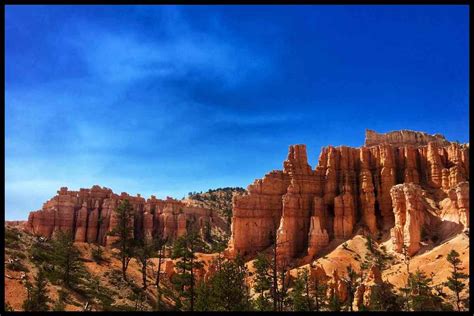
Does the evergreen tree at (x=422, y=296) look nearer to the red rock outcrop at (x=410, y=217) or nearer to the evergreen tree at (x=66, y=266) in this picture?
the red rock outcrop at (x=410, y=217)

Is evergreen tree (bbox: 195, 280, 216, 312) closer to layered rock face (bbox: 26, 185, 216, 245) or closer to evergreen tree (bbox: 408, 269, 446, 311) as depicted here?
evergreen tree (bbox: 408, 269, 446, 311)

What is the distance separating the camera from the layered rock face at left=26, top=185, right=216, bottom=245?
326ft

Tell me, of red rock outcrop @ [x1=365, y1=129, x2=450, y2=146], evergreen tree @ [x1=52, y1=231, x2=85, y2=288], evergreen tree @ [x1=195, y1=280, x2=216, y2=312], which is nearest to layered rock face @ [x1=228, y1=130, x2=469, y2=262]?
red rock outcrop @ [x1=365, y1=129, x2=450, y2=146]

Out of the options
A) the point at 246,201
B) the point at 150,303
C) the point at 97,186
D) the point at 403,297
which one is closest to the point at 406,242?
the point at 403,297

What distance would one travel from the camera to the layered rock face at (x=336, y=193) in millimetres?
76125

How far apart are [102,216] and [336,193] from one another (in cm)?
5633

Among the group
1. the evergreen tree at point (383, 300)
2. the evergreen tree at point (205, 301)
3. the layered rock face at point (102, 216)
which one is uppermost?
the layered rock face at point (102, 216)

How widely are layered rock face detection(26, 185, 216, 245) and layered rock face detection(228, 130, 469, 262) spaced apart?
27.8 metres

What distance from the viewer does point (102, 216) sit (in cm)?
10531

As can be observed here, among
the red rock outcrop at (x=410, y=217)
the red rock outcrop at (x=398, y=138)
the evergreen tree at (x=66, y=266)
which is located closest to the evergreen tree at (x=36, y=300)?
the evergreen tree at (x=66, y=266)

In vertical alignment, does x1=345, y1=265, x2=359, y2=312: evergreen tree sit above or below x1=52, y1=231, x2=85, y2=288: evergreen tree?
below

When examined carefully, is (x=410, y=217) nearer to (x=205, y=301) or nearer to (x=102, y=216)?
(x=205, y=301)

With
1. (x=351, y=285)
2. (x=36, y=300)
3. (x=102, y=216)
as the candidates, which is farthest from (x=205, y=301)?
(x=102, y=216)

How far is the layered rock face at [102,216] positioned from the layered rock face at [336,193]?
27775 millimetres
